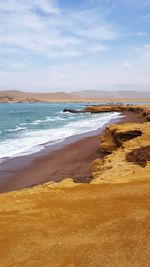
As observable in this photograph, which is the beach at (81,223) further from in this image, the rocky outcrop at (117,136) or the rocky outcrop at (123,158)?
the rocky outcrop at (117,136)

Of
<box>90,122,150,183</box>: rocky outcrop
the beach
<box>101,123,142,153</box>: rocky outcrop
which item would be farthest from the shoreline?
the beach

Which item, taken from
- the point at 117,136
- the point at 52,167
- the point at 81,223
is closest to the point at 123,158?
the point at 117,136

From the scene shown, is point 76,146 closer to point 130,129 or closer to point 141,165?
point 130,129

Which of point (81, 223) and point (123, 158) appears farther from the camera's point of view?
point (123, 158)

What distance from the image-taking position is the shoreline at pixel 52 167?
1406 cm

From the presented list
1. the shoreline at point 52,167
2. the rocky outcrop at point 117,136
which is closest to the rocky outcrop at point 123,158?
the rocky outcrop at point 117,136

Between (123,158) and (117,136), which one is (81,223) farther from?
(117,136)

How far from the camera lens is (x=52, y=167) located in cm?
1691

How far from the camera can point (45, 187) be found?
838 centimetres

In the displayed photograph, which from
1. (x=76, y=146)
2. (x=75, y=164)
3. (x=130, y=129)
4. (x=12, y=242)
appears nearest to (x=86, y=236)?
(x=12, y=242)

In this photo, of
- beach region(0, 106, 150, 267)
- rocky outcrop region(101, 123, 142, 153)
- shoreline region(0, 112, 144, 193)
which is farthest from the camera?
rocky outcrop region(101, 123, 142, 153)

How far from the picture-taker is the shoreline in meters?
14.1

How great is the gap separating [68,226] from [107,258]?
1237 mm

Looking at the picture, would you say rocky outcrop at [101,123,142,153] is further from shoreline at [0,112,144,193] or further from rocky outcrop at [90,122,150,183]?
shoreline at [0,112,144,193]
